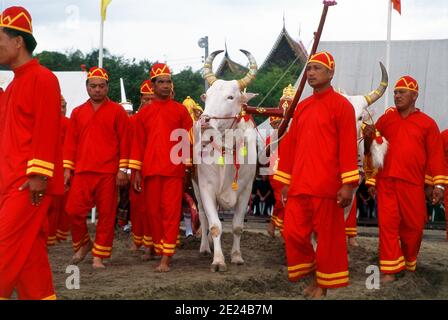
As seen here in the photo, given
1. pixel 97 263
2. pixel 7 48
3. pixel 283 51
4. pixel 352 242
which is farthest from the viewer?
pixel 283 51

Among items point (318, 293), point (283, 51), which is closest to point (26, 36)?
point (318, 293)

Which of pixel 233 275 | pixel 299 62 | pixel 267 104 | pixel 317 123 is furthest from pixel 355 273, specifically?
pixel 299 62

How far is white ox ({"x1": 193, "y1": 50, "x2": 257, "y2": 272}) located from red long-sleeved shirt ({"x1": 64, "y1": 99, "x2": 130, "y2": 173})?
869 millimetres

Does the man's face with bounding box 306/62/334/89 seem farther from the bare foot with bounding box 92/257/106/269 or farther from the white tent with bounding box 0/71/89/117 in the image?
the white tent with bounding box 0/71/89/117

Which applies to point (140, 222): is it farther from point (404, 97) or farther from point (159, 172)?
point (404, 97)

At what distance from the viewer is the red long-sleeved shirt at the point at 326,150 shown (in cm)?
698

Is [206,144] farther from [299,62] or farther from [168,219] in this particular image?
[299,62]

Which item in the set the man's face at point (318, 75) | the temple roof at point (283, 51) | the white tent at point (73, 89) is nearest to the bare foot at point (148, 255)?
the man's face at point (318, 75)

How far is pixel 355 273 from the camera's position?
931 cm

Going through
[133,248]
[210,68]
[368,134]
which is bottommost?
[133,248]

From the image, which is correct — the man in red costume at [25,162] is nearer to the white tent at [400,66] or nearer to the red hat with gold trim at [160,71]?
the red hat with gold trim at [160,71]

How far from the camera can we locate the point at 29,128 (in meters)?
5.71

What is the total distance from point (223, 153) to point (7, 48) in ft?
12.9
